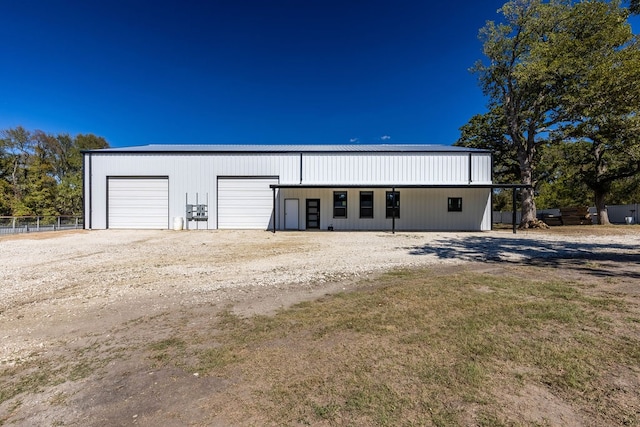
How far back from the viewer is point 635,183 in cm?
2780

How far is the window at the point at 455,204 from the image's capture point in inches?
734

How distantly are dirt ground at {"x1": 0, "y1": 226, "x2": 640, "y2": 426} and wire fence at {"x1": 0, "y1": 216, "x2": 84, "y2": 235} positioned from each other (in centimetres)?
1126

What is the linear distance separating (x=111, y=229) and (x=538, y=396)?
21.5m

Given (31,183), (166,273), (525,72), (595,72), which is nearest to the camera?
(166,273)

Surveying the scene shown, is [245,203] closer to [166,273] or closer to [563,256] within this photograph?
[166,273]

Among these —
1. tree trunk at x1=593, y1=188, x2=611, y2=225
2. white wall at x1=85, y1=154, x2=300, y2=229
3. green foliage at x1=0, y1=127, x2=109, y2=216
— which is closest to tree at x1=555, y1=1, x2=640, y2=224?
tree trunk at x1=593, y1=188, x2=611, y2=225

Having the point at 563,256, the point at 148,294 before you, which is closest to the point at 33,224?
the point at 148,294

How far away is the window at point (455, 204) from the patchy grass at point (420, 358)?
48.5 feet

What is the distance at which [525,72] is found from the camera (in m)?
16.5

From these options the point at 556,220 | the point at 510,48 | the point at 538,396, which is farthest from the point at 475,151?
the point at 538,396

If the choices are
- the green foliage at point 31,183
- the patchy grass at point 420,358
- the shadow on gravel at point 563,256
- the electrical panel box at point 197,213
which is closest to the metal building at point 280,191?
the electrical panel box at point 197,213

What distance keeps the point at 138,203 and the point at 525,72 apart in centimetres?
2393

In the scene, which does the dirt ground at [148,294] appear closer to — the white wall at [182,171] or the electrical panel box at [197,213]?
the electrical panel box at [197,213]

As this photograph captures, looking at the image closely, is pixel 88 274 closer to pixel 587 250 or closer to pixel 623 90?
pixel 587 250
